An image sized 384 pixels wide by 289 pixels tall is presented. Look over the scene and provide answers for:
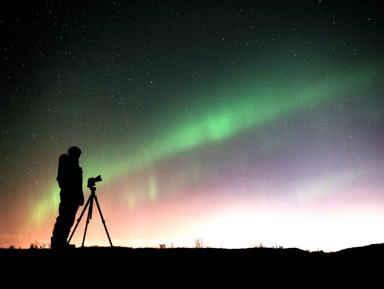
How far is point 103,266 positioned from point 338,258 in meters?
4.86

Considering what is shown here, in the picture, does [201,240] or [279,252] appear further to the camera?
[201,240]

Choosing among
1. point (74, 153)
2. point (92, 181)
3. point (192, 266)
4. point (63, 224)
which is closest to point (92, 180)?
point (92, 181)

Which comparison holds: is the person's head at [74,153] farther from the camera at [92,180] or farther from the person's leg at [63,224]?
the person's leg at [63,224]

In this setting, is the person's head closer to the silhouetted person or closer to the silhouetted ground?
the silhouetted person

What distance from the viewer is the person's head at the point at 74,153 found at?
7.14 meters

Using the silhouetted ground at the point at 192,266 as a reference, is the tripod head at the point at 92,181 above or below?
above

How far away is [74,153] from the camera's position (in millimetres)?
7160

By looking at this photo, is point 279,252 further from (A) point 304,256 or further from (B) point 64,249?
(B) point 64,249

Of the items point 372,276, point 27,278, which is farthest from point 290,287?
point 27,278

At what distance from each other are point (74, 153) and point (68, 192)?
102 centimetres

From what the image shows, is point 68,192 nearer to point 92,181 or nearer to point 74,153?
point 92,181

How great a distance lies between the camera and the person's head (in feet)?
23.4

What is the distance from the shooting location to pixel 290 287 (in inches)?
166

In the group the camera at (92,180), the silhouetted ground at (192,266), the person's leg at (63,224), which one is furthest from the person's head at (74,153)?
the silhouetted ground at (192,266)
